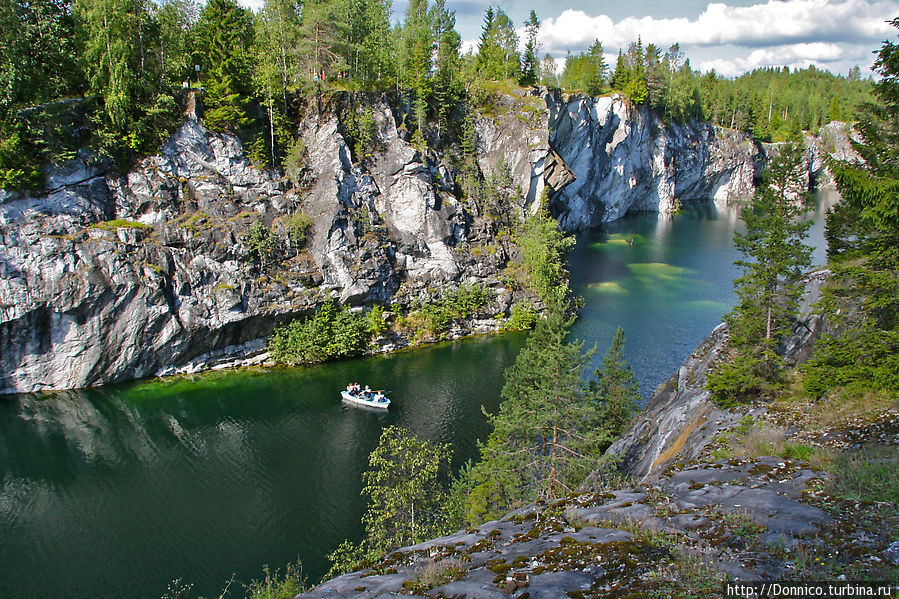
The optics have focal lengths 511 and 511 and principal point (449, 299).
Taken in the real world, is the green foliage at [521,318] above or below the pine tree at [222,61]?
below

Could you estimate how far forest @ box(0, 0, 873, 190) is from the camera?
123ft

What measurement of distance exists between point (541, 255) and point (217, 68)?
112 ft

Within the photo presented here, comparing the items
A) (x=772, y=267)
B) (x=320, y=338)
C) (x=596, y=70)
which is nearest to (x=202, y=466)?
(x=320, y=338)

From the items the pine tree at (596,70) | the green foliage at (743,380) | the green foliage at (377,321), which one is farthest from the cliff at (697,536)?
the pine tree at (596,70)

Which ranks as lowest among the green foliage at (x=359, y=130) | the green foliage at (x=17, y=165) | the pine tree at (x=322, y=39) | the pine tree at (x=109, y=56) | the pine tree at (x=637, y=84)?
the green foliage at (x=17, y=165)

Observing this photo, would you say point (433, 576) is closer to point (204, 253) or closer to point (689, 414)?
point (689, 414)

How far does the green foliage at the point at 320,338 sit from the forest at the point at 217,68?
655 inches

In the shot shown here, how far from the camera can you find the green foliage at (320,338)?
41.4 metres

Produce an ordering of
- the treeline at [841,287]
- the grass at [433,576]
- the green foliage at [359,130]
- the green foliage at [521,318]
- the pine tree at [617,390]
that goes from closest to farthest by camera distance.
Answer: the grass at [433,576] → the treeline at [841,287] → the pine tree at [617,390] → the green foliage at [521,318] → the green foliage at [359,130]

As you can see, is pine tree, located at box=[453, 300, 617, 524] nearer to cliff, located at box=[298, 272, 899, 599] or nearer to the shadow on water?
cliff, located at box=[298, 272, 899, 599]

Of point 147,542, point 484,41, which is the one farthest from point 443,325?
point 484,41

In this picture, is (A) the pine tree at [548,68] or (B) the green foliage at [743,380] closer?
(B) the green foliage at [743,380]

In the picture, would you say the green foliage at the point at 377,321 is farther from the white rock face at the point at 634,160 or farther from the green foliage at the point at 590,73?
the green foliage at the point at 590,73

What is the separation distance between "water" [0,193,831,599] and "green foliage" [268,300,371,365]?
5.93 ft
